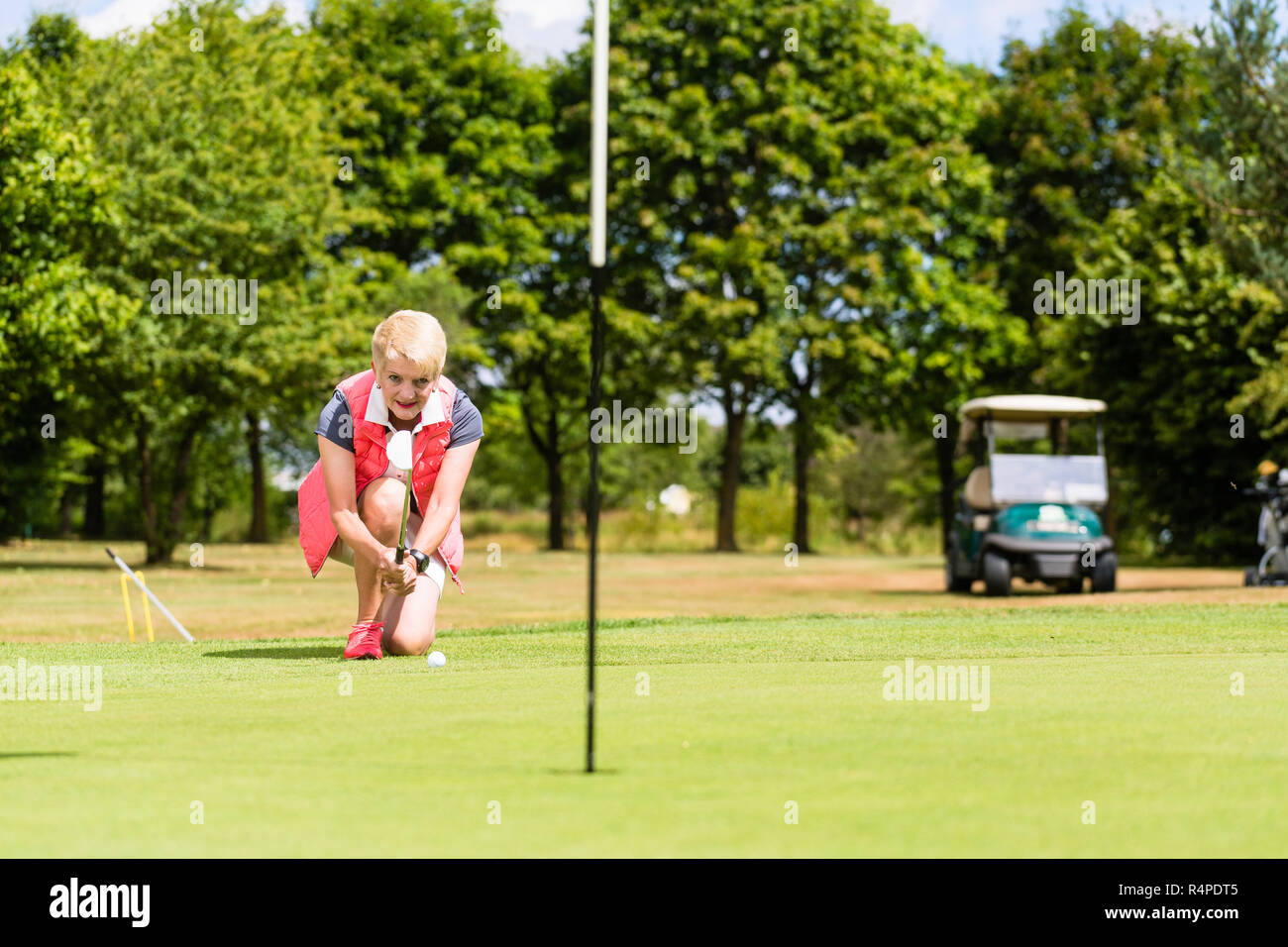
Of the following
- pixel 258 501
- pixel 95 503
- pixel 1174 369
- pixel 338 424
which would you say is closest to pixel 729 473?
pixel 1174 369

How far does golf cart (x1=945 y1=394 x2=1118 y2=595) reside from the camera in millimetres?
24031

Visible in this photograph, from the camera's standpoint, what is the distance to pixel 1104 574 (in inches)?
944

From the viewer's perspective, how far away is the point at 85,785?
5.39 meters

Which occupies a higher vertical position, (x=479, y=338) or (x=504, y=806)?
(x=479, y=338)

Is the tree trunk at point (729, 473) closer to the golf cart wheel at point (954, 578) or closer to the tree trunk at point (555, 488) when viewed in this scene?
the tree trunk at point (555, 488)

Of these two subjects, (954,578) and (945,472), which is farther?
(945,472)

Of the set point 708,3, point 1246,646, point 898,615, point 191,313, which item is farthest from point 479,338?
point 1246,646

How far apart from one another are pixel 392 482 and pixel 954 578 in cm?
A: 1723

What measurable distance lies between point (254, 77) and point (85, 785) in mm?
33116

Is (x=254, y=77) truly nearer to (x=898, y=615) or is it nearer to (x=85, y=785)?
(x=898, y=615)

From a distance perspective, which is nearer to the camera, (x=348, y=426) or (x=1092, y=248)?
(x=348, y=426)

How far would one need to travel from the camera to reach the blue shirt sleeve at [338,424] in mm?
10055

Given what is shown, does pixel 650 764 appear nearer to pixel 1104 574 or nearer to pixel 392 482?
pixel 392 482
